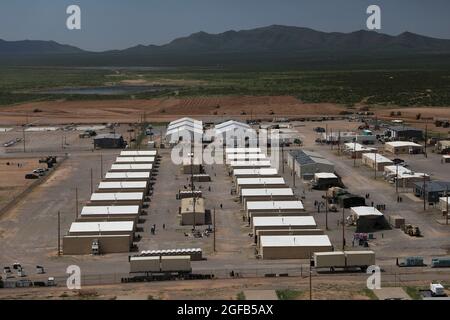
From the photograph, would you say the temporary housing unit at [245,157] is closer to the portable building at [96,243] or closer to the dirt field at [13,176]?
the dirt field at [13,176]

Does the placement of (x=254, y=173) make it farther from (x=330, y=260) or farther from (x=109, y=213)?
(x=330, y=260)

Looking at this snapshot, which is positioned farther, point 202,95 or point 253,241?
point 202,95

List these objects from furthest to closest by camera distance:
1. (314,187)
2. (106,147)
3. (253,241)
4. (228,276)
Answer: (106,147), (314,187), (253,241), (228,276)

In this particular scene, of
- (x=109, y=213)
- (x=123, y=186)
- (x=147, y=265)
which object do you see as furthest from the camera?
(x=123, y=186)

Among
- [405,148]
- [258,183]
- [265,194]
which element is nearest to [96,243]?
[265,194]

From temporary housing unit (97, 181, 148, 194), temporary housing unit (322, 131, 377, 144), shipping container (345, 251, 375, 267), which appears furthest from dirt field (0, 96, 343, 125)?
shipping container (345, 251, 375, 267)

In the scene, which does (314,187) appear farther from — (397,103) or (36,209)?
(397,103)
